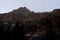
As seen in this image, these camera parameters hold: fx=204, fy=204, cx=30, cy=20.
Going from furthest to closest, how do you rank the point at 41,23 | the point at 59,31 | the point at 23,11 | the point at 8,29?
the point at 23,11 < the point at 41,23 < the point at 8,29 < the point at 59,31

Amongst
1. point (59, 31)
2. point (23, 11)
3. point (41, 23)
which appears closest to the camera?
point (59, 31)

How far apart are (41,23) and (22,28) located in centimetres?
265

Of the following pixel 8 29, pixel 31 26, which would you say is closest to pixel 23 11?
pixel 31 26

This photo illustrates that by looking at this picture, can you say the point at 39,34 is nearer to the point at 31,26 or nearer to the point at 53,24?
the point at 53,24

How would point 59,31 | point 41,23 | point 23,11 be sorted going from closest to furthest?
point 59,31, point 41,23, point 23,11

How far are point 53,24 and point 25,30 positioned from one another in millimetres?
3477

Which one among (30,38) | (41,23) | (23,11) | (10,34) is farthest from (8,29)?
(23,11)

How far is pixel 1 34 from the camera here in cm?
2172

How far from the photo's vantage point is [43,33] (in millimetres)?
21281

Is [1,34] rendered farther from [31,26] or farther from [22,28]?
[31,26]

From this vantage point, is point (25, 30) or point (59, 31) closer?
point (59, 31)

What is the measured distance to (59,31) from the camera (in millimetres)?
20953

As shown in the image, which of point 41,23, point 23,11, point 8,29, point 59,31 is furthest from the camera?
point 23,11

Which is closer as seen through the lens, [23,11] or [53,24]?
[53,24]
